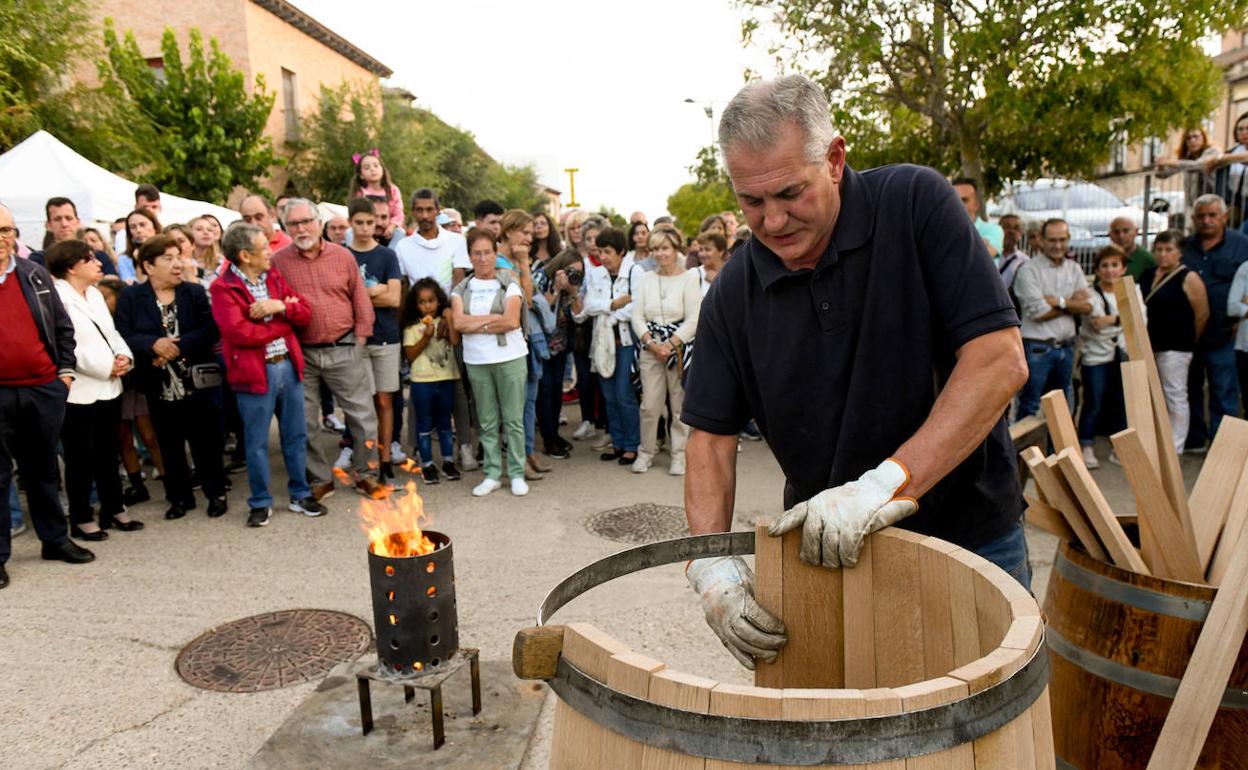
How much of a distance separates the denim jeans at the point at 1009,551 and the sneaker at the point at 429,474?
210 inches

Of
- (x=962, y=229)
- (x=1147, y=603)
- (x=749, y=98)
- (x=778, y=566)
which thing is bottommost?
(x=1147, y=603)

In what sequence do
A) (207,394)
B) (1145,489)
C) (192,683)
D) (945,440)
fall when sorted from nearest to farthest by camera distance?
(945,440), (1145,489), (192,683), (207,394)

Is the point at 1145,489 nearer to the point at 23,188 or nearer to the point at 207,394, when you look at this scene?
the point at 207,394

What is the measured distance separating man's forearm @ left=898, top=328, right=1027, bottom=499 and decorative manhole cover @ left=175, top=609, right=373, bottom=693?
3.05 metres

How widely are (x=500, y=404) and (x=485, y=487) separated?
2.12 feet

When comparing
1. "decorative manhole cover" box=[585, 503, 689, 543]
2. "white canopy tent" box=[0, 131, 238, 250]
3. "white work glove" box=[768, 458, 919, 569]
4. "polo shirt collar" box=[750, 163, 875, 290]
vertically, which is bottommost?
"decorative manhole cover" box=[585, 503, 689, 543]

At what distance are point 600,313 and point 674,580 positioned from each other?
3231mm

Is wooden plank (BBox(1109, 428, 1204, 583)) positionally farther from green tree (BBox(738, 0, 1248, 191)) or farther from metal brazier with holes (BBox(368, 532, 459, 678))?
green tree (BBox(738, 0, 1248, 191))

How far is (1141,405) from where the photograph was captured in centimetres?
234

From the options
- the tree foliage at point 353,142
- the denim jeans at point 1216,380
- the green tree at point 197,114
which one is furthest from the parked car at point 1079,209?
the green tree at point 197,114

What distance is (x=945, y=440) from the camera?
1.70 meters

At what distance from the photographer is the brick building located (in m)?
27.4

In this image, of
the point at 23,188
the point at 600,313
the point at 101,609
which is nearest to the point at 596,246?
the point at 600,313

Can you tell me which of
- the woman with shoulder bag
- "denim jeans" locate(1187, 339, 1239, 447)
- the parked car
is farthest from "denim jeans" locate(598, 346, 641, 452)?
the parked car
